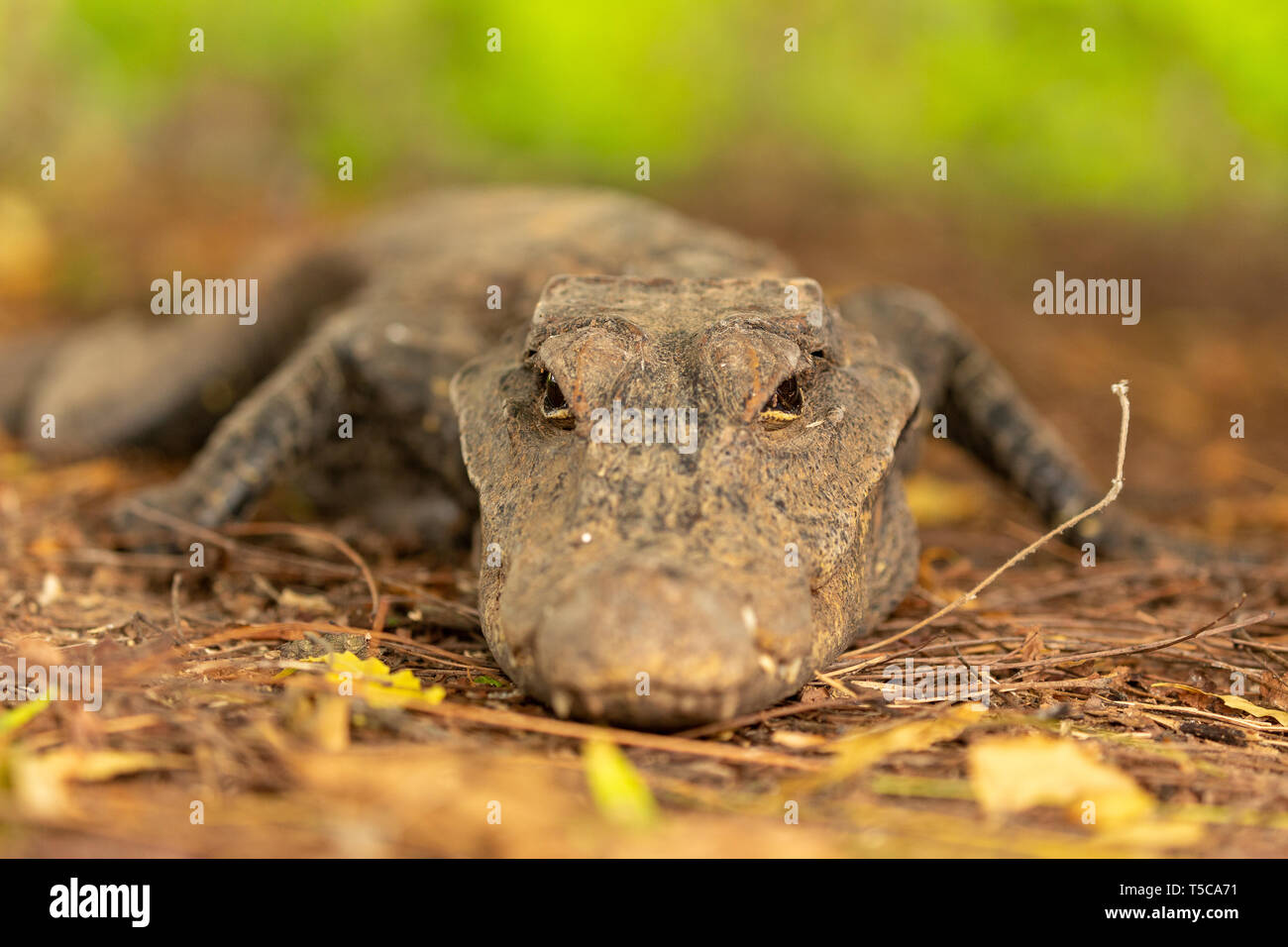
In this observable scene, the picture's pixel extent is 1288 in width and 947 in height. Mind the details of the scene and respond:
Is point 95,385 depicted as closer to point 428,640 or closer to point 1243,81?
point 428,640

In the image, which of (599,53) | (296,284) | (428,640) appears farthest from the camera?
(599,53)

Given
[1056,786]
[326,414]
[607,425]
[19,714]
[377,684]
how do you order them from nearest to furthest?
1. [1056,786]
2. [19,714]
3. [377,684]
4. [607,425]
5. [326,414]

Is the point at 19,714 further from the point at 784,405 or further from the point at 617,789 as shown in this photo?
the point at 784,405

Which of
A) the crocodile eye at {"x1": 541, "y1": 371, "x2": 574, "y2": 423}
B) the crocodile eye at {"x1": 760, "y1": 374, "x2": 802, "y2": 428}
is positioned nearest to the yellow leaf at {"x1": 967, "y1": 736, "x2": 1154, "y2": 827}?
the crocodile eye at {"x1": 760, "y1": 374, "x2": 802, "y2": 428}

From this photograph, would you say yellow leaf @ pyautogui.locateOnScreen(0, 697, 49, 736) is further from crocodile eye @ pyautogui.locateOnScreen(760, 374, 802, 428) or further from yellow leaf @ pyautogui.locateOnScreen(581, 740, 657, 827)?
crocodile eye @ pyautogui.locateOnScreen(760, 374, 802, 428)

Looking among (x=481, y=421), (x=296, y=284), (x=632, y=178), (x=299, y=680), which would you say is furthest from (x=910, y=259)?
(x=299, y=680)

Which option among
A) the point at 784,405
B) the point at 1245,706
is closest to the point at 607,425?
the point at 784,405
